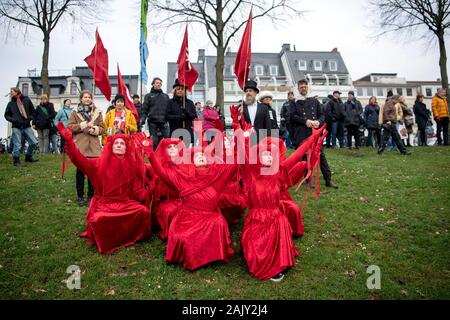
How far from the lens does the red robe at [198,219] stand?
472cm

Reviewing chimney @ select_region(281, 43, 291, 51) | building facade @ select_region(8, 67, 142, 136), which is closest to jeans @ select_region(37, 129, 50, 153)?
building facade @ select_region(8, 67, 142, 136)

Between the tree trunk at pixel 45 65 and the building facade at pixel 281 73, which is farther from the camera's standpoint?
the building facade at pixel 281 73

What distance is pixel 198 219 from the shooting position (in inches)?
194

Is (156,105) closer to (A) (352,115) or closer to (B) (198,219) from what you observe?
(B) (198,219)

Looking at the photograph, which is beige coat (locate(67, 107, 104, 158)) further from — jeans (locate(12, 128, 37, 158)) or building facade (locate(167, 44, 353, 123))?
building facade (locate(167, 44, 353, 123))

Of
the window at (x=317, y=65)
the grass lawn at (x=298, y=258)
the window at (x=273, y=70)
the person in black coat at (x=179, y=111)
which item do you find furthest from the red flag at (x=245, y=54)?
the window at (x=317, y=65)

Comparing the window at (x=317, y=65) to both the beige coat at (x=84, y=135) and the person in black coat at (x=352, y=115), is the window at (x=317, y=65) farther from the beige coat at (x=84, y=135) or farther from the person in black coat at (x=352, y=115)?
the beige coat at (x=84, y=135)

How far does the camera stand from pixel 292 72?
45031 millimetres

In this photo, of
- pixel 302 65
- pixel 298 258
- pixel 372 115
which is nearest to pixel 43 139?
pixel 298 258

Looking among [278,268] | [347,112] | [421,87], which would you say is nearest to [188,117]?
[278,268]

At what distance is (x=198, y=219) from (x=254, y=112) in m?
2.87

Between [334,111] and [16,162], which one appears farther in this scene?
[334,111]

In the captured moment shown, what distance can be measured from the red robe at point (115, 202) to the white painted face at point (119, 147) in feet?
0.19
